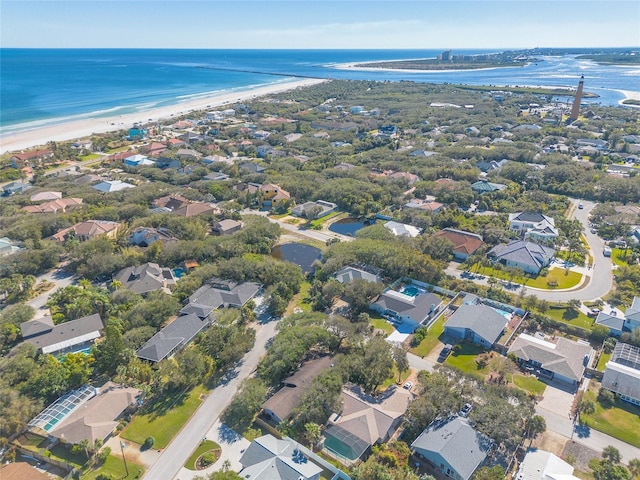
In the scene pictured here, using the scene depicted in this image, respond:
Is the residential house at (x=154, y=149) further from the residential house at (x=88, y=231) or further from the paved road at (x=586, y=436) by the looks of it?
the paved road at (x=586, y=436)

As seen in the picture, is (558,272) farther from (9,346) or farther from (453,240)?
(9,346)

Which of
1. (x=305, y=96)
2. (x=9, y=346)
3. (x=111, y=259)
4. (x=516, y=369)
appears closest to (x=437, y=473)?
(x=516, y=369)

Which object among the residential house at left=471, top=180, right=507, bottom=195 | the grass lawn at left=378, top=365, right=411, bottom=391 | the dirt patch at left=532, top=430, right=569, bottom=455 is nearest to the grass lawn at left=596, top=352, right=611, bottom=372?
the dirt patch at left=532, top=430, right=569, bottom=455

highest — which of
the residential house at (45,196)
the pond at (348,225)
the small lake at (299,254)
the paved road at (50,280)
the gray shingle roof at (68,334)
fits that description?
the residential house at (45,196)

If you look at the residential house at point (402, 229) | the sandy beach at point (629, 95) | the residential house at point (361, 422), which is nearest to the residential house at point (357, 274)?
the residential house at point (402, 229)

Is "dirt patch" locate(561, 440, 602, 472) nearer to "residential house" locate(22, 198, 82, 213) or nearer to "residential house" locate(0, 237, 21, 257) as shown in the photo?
"residential house" locate(0, 237, 21, 257)

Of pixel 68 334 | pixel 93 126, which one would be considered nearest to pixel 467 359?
pixel 68 334
